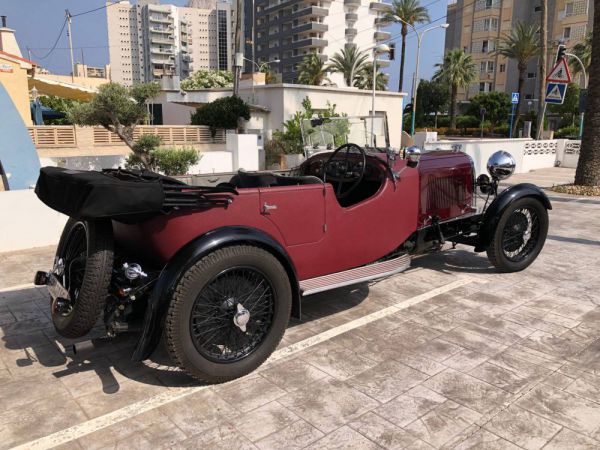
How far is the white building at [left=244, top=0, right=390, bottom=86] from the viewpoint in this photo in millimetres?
68000

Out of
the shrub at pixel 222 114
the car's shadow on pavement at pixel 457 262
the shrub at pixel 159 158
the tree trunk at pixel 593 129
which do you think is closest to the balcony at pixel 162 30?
the shrub at pixel 222 114

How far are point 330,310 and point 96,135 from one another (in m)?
11.7

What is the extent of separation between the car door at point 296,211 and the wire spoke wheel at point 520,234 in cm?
258

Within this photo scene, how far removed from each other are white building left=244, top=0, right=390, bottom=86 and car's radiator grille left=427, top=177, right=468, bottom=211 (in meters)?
62.6

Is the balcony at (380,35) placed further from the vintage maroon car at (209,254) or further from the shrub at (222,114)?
the vintage maroon car at (209,254)

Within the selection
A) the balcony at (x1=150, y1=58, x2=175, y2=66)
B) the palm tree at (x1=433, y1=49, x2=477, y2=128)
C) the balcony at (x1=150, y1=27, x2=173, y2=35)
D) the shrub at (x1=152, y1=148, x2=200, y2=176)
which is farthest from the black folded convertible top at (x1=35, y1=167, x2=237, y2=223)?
the balcony at (x1=150, y1=27, x2=173, y2=35)

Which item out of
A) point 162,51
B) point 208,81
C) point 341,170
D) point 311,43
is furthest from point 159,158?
point 162,51

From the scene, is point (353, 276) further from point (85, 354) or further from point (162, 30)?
point (162, 30)

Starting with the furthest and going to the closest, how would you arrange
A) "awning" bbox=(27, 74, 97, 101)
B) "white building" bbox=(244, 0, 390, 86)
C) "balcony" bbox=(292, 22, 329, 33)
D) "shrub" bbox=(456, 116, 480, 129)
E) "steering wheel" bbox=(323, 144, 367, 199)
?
"white building" bbox=(244, 0, 390, 86) < "balcony" bbox=(292, 22, 329, 33) < "shrub" bbox=(456, 116, 480, 129) < "awning" bbox=(27, 74, 97, 101) < "steering wheel" bbox=(323, 144, 367, 199)

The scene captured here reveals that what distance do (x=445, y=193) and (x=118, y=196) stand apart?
3390 mm

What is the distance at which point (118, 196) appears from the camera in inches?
103

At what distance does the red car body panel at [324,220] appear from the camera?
2943 mm

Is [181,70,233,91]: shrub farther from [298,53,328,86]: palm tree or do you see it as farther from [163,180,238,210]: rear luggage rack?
[163,180,238,210]: rear luggage rack

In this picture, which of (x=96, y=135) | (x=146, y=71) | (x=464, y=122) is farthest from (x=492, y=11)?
(x=146, y=71)
